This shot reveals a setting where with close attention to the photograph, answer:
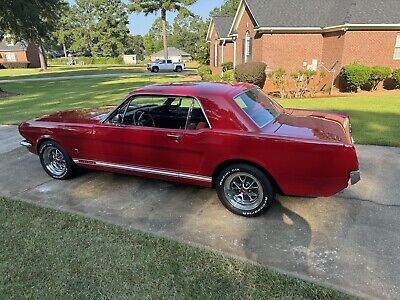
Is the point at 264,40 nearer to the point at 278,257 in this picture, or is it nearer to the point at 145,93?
the point at 145,93

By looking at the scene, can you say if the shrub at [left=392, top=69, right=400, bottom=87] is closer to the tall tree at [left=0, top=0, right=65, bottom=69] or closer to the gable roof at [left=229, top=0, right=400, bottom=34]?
the gable roof at [left=229, top=0, right=400, bottom=34]

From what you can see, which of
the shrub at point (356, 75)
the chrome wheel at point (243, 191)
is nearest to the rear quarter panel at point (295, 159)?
the chrome wheel at point (243, 191)

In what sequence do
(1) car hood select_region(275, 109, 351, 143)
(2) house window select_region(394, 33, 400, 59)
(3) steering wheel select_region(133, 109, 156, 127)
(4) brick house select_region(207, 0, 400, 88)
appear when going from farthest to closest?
(2) house window select_region(394, 33, 400, 59) < (4) brick house select_region(207, 0, 400, 88) < (3) steering wheel select_region(133, 109, 156, 127) < (1) car hood select_region(275, 109, 351, 143)

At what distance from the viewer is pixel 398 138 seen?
668cm

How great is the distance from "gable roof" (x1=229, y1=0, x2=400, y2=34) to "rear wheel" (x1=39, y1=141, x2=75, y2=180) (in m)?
15.6

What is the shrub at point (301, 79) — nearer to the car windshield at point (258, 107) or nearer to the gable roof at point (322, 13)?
the gable roof at point (322, 13)

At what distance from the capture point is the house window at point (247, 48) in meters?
20.3

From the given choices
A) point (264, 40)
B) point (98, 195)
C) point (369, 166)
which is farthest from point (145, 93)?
point (264, 40)

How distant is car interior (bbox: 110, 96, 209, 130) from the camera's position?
156 inches

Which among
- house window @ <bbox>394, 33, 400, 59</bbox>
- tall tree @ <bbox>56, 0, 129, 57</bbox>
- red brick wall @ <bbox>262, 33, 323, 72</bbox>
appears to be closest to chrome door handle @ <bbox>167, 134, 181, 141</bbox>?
red brick wall @ <bbox>262, 33, 323, 72</bbox>

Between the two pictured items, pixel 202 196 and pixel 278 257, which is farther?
Answer: pixel 202 196

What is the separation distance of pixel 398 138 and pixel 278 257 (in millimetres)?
5169

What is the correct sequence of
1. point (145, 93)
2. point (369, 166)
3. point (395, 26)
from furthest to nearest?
point (395, 26) → point (369, 166) → point (145, 93)

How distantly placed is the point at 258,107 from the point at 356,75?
1382cm
